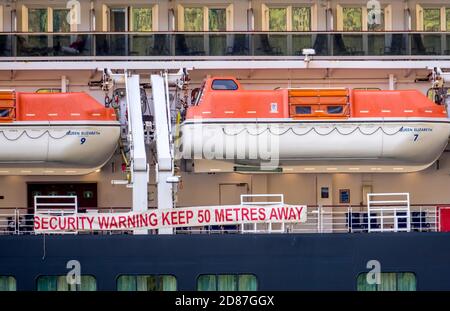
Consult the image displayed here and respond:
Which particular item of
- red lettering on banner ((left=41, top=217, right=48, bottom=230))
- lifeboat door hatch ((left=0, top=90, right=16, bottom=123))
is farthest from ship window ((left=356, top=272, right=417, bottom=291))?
lifeboat door hatch ((left=0, top=90, right=16, bottom=123))

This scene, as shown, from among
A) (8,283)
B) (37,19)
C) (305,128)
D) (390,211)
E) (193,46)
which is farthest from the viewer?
(37,19)

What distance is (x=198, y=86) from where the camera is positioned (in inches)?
1007

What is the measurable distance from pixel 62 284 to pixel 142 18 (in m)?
6.85

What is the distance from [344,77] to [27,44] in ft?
22.4

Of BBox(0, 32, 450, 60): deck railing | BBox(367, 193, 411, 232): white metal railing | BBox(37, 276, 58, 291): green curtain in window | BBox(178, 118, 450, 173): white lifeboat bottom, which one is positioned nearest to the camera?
BBox(37, 276, 58, 291): green curtain in window

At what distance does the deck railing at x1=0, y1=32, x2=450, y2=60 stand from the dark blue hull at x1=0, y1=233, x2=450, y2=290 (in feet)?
16.3

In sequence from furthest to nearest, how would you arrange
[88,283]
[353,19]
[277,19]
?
1. [353,19]
2. [277,19]
3. [88,283]

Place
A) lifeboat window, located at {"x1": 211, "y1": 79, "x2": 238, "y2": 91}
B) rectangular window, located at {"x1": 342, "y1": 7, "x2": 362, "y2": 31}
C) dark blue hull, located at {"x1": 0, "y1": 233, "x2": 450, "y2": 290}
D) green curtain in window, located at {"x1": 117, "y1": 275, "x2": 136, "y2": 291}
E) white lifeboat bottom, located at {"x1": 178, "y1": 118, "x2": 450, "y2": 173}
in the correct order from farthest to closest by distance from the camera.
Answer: rectangular window, located at {"x1": 342, "y1": 7, "x2": 362, "y2": 31} → lifeboat window, located at {"x1": 211, "y1": 79, "x2": 238, "y2": 91} → white lifeboat bottom, located at {"x1": 178, "y1": 118, "x2": 450, "y2": 173} → green curtain in window, located at {"x1": 117, "y1": 275, "x2": 136, "y2": 291} → dark blue hull, located at {"x1": 0, "y1": 233, "x2": 450, "y2": 290}

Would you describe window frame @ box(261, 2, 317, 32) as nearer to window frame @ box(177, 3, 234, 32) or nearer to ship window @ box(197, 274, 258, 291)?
window frame @ box(177, 3, 234, 32)

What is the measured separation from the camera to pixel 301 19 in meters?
26.2

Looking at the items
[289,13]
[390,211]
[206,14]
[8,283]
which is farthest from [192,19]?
[8,283]

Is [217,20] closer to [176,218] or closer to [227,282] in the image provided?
[176,218]

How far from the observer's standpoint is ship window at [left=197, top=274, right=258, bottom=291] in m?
21.8
